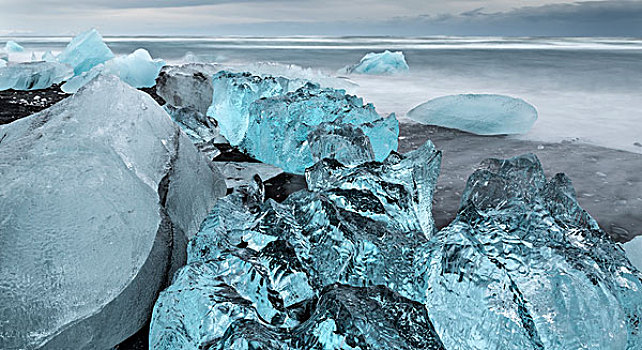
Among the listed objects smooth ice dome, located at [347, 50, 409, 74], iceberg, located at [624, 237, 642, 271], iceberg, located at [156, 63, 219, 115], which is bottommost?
smooth ice dome, located at [347, 50, 409, 74]

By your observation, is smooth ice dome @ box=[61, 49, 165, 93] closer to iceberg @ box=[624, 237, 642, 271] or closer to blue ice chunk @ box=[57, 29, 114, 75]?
blue ice chunk @ box=[57, 29, 114, 75]

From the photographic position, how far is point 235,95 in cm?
298

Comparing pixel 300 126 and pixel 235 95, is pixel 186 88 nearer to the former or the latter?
pixel 235 95

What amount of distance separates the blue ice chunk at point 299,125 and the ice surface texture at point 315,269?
72cm

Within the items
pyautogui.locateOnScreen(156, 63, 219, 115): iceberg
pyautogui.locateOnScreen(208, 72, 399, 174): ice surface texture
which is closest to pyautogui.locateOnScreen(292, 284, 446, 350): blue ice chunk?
pyautogui.locateOnScreen(208, 72, 399, 174): ice surface texture

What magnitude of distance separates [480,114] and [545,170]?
99 centimetres

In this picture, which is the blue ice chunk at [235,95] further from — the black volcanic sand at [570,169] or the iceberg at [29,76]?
the iceberg at [29,76]

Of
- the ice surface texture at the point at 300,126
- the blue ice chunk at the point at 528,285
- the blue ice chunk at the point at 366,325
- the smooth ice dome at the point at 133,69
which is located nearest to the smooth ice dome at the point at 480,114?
the ice surface texture at the point at 300,126

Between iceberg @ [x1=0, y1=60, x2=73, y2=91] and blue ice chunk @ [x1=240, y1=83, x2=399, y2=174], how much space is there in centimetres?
315

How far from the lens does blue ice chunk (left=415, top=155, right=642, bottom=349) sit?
0.90m

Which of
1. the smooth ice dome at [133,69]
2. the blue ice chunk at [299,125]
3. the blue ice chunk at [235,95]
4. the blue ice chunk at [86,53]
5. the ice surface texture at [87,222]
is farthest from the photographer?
the blue ice chunk at [86,53]

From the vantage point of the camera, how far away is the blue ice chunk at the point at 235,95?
9.55 feet

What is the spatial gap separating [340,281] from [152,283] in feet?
1.48

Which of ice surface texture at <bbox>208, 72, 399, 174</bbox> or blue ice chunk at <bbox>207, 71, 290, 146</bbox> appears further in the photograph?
blue ice chunk at <bbox>207, 71, 290, 146</bbox>
